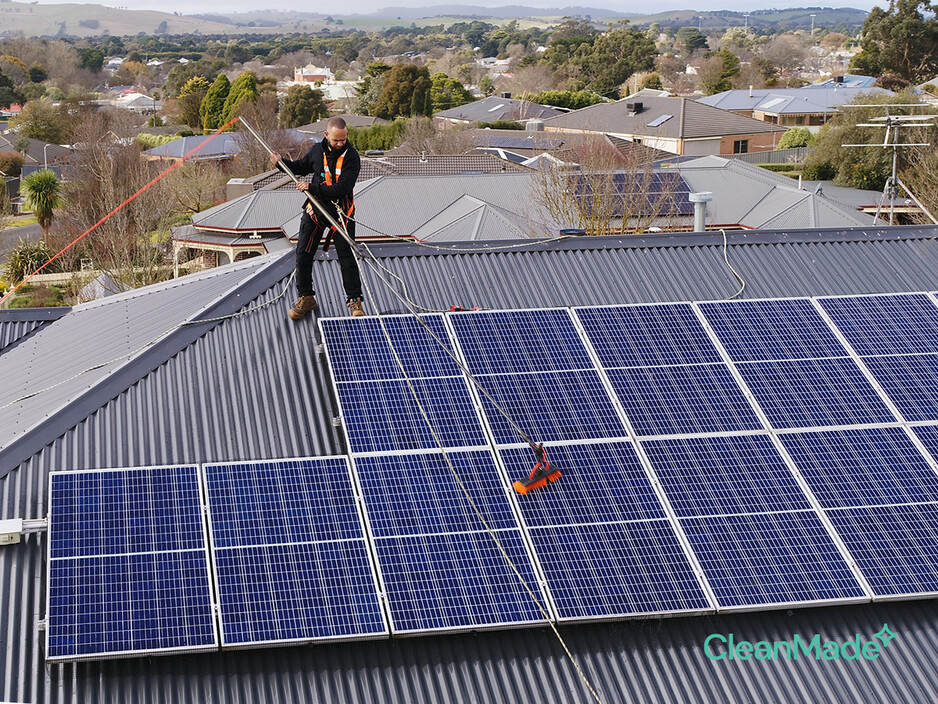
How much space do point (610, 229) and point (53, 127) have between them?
83.4m

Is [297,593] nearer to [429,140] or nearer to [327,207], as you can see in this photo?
[327,207]

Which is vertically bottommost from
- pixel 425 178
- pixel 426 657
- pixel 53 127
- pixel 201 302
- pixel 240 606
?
pixel 53 127

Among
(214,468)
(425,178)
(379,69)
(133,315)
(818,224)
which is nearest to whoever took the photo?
(214,468)

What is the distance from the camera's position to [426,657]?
8656 millimetres

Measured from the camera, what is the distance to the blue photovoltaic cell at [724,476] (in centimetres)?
970

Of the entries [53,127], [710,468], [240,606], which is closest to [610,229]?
[710,468]

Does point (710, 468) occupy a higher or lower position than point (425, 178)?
higher

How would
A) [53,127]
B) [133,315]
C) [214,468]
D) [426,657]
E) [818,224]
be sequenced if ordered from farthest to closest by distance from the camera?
[53,127]
[818,224]
[133,315]
[214,468]
[426,657]

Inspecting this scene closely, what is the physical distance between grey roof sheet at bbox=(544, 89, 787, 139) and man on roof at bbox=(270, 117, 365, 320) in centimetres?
7238

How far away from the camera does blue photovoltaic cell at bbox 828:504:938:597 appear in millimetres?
9117

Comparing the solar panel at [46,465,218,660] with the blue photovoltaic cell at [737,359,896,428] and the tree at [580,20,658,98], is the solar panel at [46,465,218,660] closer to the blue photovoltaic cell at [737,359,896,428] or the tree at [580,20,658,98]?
the blue photovoltaic cell at [737,359,896,428]

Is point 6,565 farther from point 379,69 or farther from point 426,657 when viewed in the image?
point 379,69

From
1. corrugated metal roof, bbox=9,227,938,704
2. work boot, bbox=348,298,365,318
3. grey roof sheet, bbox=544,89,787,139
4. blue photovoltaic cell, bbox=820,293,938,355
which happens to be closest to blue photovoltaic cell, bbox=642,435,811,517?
corrugated metal roof, bbox=9,227,938,704

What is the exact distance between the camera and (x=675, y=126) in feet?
275
